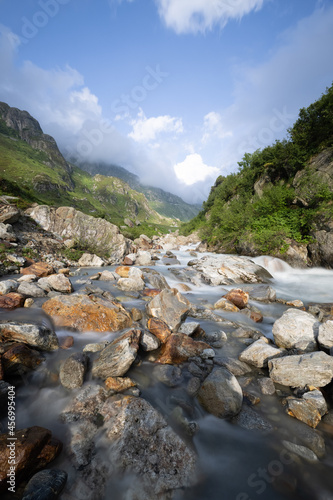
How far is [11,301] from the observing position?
6.74 m

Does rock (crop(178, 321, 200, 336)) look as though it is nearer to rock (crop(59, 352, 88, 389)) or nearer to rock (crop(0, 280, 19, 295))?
rock (crop(59, 352, 88, 389))

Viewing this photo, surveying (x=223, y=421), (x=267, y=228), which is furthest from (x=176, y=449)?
Answer: (x=267, y=228)

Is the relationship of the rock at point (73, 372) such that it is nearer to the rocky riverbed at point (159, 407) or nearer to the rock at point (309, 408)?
the rocky riverbed at point (159, 407)

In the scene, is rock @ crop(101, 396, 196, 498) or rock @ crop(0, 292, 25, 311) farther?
rock @ crop(0, 292, 25, 311)

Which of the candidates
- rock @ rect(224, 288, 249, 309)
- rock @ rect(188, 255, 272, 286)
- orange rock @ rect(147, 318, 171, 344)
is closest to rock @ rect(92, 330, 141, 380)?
orange rock @ rect(147, 318, 171, 344)

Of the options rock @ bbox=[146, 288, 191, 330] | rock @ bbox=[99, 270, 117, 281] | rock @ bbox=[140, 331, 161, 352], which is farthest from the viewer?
rock @ bbox=[99, 270, 117, 281]

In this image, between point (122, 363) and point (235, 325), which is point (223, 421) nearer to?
point (122, 363)

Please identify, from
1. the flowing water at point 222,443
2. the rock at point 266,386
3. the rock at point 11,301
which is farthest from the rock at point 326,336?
the rock at point 11,301

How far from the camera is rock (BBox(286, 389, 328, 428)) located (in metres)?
3.66

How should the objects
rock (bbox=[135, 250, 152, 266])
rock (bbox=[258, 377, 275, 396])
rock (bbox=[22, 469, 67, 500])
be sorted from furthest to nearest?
rock (bbox=[135, 250, 152, 266]) < rock (bbox=[258, 377, 275, 396]) < rock (bbox=[22, 469, 67, 500])

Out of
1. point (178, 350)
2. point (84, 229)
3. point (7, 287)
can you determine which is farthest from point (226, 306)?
point (84, 229)

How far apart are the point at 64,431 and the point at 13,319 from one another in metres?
4.28

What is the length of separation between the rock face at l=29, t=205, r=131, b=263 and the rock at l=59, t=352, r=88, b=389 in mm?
16389

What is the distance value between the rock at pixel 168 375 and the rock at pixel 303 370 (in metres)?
2.46
